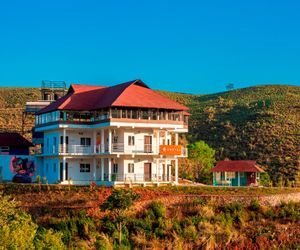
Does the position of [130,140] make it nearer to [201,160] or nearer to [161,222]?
[161,222]

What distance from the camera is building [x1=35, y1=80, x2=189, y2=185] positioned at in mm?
52969

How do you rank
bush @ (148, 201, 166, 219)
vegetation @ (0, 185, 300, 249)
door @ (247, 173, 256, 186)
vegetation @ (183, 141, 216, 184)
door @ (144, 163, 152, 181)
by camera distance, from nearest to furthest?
vegetation @ (0, 185, 300, 249), bush @ (148, 201, 166, 219), door @ (144, 163, 152, 181), door @ (247, 173, 256, 186), vegetation @ (183, 141, 216, 184)

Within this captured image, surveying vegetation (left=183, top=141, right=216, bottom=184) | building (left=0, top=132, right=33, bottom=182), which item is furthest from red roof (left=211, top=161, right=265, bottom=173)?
building (left=0, top=132, right=33, bottom=182)

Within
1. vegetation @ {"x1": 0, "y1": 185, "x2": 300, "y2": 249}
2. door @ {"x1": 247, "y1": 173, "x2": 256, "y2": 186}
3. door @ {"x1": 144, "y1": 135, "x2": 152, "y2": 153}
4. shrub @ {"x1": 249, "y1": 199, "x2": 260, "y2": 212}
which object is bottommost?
vegetation @ {"x1": 0, "y1": 185, "x2": 300, "y2": 249}

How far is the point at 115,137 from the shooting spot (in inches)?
2130

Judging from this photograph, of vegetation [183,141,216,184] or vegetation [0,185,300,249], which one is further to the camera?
vegetation [183,141,216,184]

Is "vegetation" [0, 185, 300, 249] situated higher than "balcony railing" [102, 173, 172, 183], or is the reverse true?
"balcony railing" [102, 173, 172, 183]

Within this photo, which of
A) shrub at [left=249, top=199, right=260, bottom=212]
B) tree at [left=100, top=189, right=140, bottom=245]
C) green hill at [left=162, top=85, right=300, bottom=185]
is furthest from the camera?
green hill at [left=162, top=85, right=300, bottom=185]

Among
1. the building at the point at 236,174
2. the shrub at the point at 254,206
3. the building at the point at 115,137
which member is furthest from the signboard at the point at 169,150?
the building at the point at 236,174

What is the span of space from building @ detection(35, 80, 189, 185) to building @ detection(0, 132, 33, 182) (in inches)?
186

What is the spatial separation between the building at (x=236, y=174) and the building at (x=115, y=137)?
7990 mm

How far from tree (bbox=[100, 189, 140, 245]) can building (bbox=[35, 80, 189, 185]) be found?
6.27 metres

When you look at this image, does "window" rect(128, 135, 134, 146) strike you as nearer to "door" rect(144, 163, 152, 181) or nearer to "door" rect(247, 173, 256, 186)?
"door" rect(144, 163, 152, 181)

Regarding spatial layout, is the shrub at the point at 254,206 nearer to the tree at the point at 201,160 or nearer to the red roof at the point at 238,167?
the red roof at the point at 238,167
